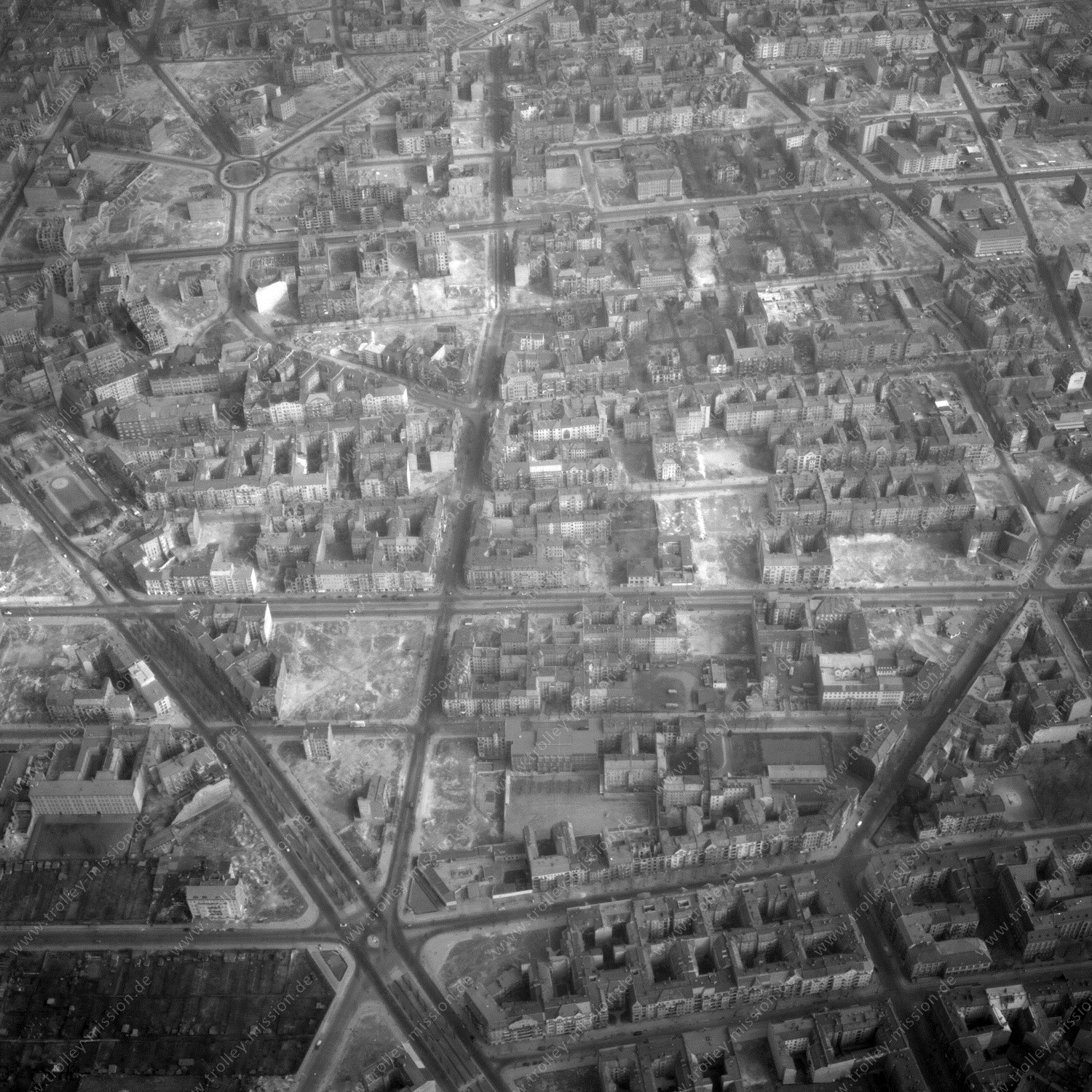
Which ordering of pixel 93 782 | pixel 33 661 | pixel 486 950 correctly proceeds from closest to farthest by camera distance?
pixel 486 950 < pixel 93 782 < pixel 33 661

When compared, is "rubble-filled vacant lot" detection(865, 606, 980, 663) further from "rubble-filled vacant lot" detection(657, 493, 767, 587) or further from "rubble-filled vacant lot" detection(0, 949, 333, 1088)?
"rubble-filled vacant lot" detection(0, 949, 333, 1088)

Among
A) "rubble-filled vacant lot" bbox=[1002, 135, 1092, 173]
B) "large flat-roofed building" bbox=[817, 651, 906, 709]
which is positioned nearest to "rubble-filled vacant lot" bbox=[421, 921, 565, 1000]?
"large flat-roofed building" bbox=[817, 651, 906, 709]

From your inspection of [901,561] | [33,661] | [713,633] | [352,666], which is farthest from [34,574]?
[901,561]

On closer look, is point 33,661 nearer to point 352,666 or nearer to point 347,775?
point 352,666

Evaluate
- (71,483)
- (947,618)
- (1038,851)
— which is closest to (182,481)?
(71,483)

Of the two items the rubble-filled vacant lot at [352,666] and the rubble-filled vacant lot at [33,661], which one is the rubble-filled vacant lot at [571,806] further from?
the rubble-filled vacant lot at [33,661]

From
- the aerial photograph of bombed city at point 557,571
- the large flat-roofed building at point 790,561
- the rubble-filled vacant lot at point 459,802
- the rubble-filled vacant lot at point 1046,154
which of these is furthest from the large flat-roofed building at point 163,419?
the rubble-filled vacant lot at point 1046,154
